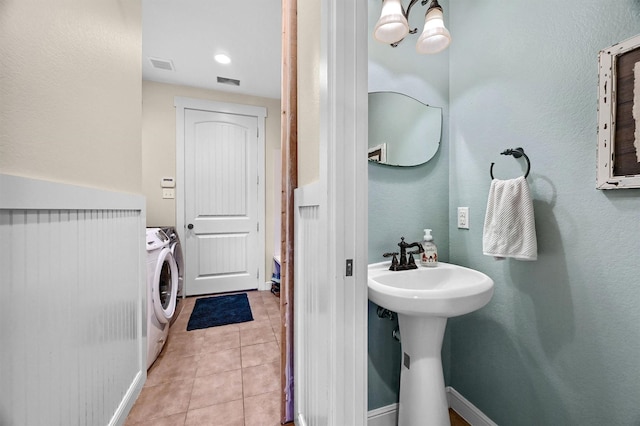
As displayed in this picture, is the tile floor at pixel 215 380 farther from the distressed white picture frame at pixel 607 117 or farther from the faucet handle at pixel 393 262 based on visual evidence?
the distressed white picture frame at pixel 607 117

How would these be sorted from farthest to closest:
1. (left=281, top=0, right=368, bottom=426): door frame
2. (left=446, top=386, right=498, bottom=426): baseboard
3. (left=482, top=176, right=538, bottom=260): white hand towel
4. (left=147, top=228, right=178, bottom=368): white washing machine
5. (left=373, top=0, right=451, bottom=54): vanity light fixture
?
(left=147, top=228, right=178, bottom=368): white washing machine, (left=446, top=386, right=498, bottom=426): baseboard, (left=373, top=0, right=451, bottom=54): vanity light fixture, (left=482, top=176, right=538, bottom=260): white hand towel, (left=281, top=0, right=368, bottom=426): door frame

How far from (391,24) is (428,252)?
1101 millimetres

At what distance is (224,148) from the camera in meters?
3.10

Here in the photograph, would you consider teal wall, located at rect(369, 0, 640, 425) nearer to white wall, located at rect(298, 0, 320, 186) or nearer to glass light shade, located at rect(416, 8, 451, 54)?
glass light shade, located at rect(416, 8, 451, 54)

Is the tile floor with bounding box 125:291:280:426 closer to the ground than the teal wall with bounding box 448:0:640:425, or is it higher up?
closer to the ground

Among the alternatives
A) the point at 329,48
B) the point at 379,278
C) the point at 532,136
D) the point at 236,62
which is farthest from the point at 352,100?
the point at 236,62

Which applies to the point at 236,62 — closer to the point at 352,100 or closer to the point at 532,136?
the point at 352,100

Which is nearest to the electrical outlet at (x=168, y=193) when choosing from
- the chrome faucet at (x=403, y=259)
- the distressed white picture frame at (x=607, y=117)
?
the chrome faucet at (x=403, y=259)

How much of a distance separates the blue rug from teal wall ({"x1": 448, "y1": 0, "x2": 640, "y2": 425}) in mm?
1972

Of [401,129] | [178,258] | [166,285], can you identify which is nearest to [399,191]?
[401,129]

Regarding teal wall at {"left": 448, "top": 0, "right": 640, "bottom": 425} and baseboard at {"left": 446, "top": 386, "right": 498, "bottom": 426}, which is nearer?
teal wall at {"left": 448, "top": 0, "right": 640, "bottom": 425}

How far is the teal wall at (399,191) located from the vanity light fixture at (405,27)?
111 mm

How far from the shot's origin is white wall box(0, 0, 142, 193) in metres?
0.50

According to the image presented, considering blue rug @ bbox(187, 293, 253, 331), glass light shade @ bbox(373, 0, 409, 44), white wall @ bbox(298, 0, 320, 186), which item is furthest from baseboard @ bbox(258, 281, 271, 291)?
glass light shade @ bbox(373, 0, 409, 44)
